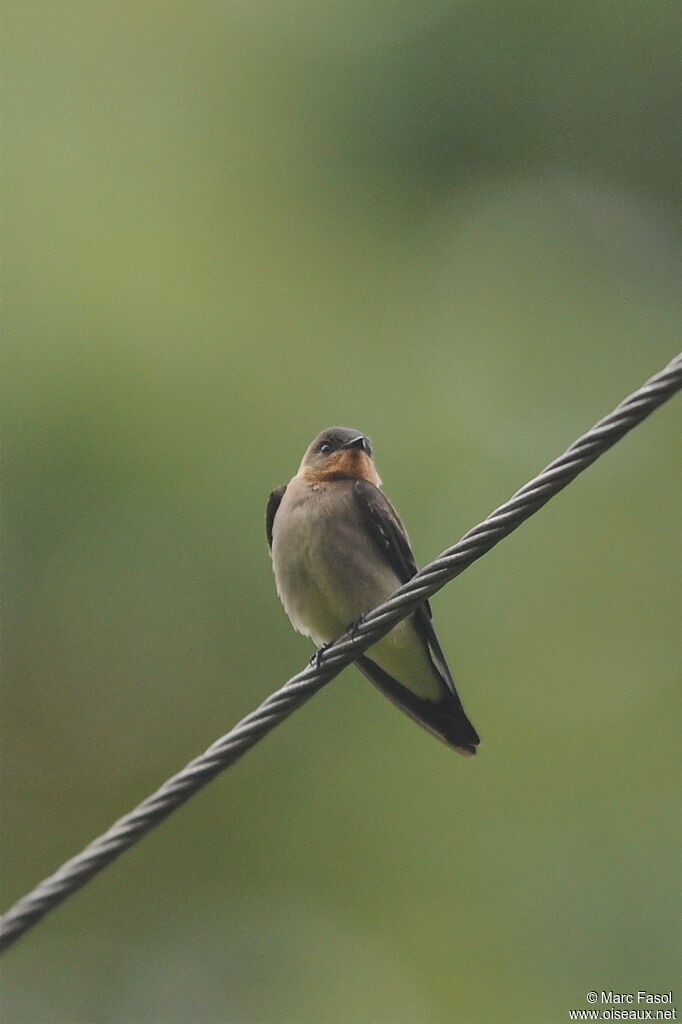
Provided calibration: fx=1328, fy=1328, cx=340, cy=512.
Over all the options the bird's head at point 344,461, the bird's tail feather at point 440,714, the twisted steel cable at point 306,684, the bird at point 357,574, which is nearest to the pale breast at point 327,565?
the bird at point 357,574

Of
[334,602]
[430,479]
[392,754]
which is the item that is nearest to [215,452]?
[430,479]

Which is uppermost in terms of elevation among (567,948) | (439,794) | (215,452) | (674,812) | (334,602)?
(215,452)

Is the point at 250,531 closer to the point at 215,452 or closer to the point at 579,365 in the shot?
the point at 215,452

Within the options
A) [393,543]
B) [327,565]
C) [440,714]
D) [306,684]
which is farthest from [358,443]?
[306,684]

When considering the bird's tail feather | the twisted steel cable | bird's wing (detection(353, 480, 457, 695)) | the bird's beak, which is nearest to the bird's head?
the bird's beak

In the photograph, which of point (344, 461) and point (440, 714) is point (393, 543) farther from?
point (440, 714)

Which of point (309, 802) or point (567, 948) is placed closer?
point (567, 948)
